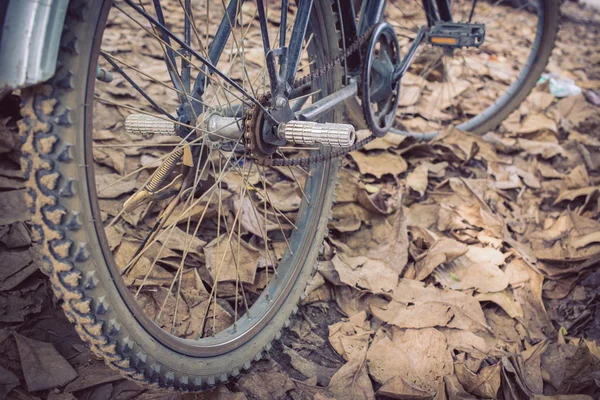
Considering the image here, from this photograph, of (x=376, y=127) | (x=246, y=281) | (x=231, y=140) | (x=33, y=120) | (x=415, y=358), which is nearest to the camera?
(x=33, y=120)

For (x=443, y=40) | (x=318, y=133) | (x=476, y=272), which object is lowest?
(x=476, y=272)

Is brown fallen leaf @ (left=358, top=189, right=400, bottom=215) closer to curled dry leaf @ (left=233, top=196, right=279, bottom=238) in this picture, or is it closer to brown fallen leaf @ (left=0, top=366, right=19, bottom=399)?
curled dry leaf @ (left=233, top=196, right=279, bottom=238)

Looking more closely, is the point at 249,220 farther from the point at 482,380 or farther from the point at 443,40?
the point at 443,40

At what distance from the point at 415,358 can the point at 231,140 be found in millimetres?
993

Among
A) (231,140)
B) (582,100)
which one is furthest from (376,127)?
(582,100)

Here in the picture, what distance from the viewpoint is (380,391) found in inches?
Result: 68.1

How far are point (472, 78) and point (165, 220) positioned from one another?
339 cm

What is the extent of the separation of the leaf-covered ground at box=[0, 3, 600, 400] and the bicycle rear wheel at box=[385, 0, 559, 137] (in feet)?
1.12

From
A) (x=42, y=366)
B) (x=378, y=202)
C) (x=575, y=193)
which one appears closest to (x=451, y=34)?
(x=378, y=202)

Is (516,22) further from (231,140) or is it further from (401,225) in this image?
(231,140)

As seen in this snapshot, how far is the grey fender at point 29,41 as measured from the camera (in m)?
1.00

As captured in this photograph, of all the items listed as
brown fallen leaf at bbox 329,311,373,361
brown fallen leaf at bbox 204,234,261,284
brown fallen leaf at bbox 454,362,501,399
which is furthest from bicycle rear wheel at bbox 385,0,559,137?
brown fallen leaf at bbox 454,362,501,399

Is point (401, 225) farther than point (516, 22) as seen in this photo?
No

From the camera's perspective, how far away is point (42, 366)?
157 cm
